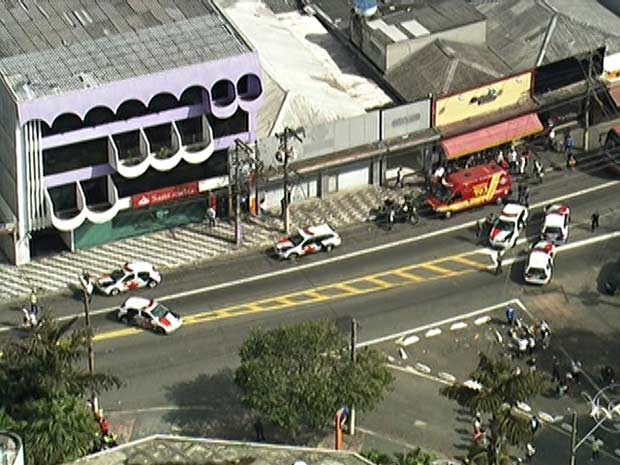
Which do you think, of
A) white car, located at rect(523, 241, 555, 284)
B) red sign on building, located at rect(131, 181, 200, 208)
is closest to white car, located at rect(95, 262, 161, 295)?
red sign on building, located at rect(131, 181, 200, 208)

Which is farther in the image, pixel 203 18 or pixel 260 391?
pixel 203 18

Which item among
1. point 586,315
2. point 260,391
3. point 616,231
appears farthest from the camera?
point 616,231

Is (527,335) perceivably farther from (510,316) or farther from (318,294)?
(318,294)

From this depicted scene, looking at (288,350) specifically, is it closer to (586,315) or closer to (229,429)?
(229,429)

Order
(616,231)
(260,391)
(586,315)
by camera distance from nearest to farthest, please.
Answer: (260,391)
(586,315)
(616,231)

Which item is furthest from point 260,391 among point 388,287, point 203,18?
point 203,18

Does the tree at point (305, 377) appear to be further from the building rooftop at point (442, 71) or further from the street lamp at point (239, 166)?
the building rooftop at point (442, 71)

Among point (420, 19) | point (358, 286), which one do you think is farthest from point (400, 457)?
point (420, 19)
